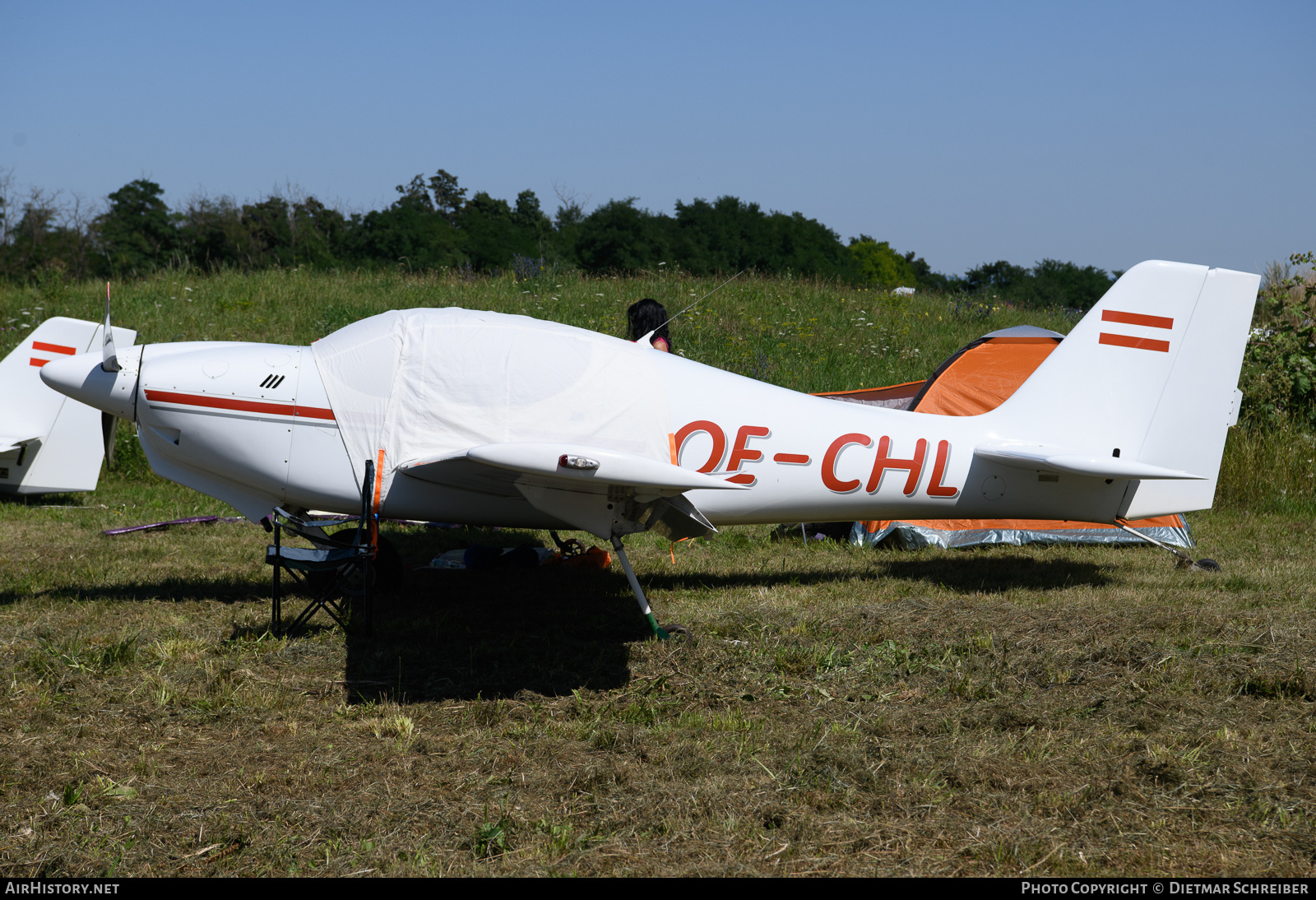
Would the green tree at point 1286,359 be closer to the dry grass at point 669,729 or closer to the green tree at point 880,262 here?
the dry grass at point 669,729

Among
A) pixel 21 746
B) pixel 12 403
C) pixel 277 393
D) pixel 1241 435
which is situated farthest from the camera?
pixel 1241 435

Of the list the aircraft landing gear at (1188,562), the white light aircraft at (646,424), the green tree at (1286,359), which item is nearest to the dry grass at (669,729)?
the aircraft landing gear at (1188,562)

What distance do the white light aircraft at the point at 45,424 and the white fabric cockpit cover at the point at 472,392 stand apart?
477 centimetres

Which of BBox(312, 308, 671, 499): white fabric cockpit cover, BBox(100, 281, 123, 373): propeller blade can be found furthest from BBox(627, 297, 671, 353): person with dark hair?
BBox(100, 281, 123, 373): propeller blade

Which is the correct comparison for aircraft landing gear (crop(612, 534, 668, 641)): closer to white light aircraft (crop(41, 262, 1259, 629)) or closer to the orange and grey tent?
white light aircraft (crop(41, 262, 1259, 629))

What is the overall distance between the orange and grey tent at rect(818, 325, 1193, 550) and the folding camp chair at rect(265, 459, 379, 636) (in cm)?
390

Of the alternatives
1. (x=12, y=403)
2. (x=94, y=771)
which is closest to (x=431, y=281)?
(x=12, y=403)

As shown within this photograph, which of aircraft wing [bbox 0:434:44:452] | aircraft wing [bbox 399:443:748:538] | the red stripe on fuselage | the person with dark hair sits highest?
the person with dark hair

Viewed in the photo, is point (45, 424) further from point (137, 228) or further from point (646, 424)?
point (137, 228)

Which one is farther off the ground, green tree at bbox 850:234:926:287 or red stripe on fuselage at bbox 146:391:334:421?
green tree at bbox 850:234:926:287

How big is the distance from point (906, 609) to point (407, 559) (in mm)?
3996

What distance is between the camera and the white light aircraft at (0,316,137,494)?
847cm

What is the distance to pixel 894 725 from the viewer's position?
3.87m
